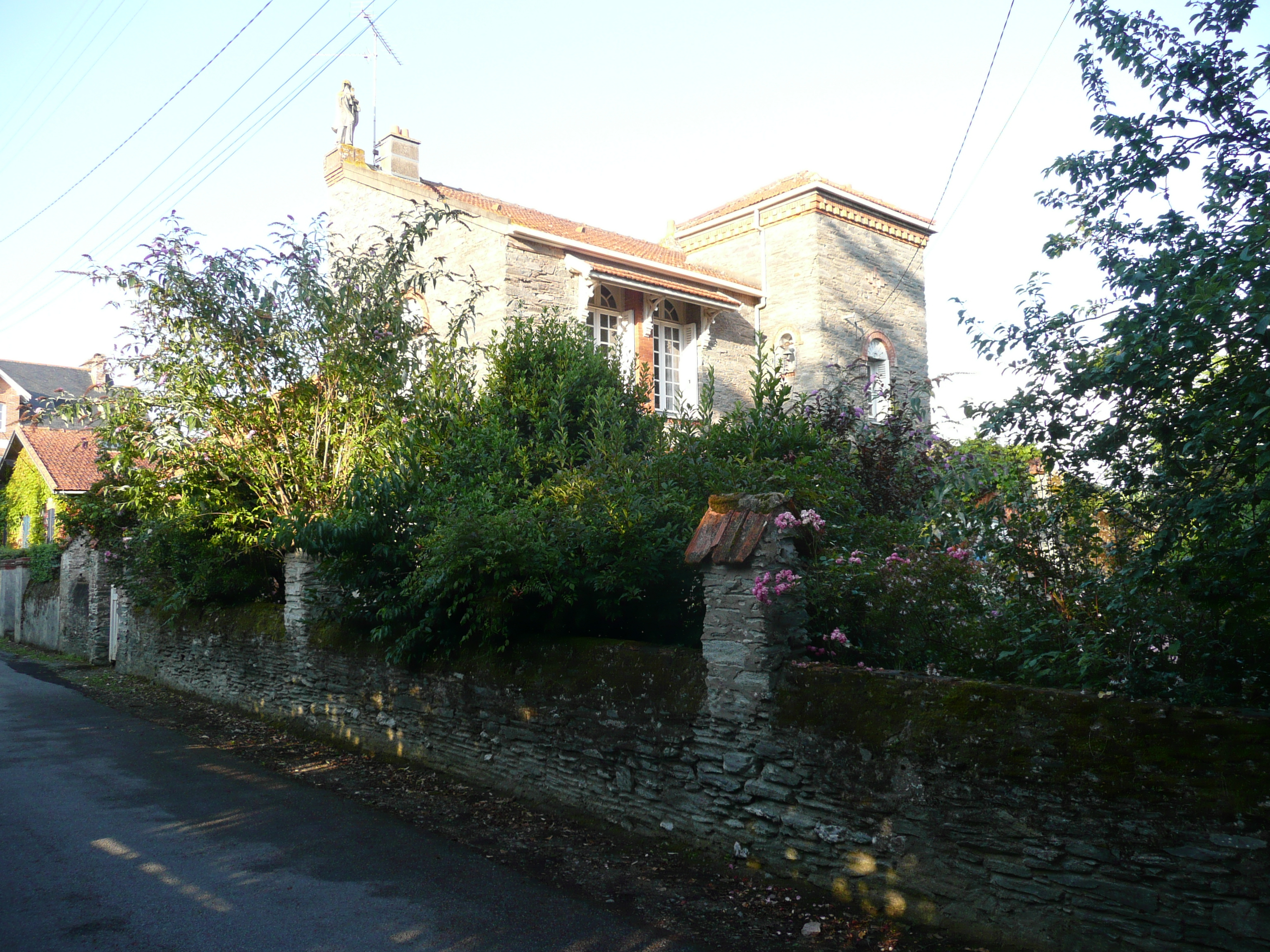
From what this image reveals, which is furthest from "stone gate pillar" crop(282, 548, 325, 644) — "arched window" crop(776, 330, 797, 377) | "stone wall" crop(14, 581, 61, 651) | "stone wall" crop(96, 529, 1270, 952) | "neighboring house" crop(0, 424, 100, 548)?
"neighboring house" crop(0, 424, 100, 548)

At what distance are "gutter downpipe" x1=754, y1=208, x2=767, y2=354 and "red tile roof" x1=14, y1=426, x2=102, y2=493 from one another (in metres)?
20.4

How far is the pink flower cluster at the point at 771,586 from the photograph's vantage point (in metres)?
5.63

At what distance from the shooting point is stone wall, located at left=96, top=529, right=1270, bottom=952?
12.7 feet

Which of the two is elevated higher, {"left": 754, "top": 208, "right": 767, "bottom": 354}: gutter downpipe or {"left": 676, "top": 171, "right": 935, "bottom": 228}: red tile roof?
{"left": 676, "top": 171, "right": 935, "bottom": 228}: red tile roof

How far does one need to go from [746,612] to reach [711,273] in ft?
45.7

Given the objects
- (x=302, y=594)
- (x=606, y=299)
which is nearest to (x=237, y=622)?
(x=302, y=594)

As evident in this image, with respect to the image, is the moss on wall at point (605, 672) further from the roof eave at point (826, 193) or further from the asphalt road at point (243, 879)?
the roof eave at point (826, 193)

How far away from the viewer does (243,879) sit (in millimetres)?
5734

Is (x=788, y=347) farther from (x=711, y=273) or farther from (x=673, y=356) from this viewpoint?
(x=673, y=356)

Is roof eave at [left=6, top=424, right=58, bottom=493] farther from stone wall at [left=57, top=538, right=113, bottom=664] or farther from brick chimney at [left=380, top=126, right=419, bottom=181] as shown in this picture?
brick chimney at [left=380, top=126, right=419, bottom=181]

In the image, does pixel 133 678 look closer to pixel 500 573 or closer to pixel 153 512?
pixel 153 512

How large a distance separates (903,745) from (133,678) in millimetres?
15576

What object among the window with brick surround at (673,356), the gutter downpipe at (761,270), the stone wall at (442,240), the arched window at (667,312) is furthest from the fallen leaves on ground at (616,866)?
the gutter downpipe at (761,270)

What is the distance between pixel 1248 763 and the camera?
3.76m
